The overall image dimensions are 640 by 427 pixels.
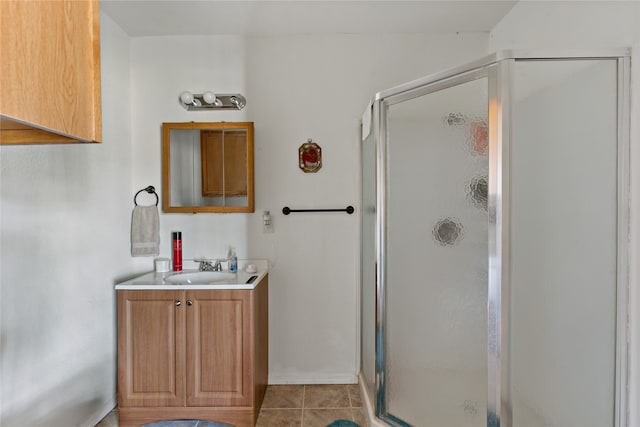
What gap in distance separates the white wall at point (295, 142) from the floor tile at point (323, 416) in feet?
1.09

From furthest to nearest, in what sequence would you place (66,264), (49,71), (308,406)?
(308,406), (66,264), (49,71)

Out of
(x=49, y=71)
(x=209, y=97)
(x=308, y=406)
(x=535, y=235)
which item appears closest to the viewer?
(x=49, y=71)

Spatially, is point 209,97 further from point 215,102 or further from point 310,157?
point 310,157

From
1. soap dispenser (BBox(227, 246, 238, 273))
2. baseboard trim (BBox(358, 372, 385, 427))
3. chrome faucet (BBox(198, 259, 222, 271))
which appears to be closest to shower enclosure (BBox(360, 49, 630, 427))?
baseboard trim (BBox(358, 372, 385, 427))

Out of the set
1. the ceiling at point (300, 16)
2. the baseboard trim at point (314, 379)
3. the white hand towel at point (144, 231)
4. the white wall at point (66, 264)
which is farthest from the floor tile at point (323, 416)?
the ceiling at point (300, 16)

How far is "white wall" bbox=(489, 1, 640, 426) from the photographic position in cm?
133

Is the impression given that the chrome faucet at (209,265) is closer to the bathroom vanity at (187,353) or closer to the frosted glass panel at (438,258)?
the bathroom vanity at (187,353)

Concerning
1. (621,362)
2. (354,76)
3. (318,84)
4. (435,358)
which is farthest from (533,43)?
(435,358)

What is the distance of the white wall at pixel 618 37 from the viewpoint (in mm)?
1330

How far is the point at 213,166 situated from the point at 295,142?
58 centimetres

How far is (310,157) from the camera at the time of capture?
246cm

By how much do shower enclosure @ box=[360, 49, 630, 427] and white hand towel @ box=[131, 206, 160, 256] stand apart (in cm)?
183

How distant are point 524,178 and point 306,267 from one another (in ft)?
4.96

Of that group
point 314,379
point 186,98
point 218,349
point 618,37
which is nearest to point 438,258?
point 618,37
